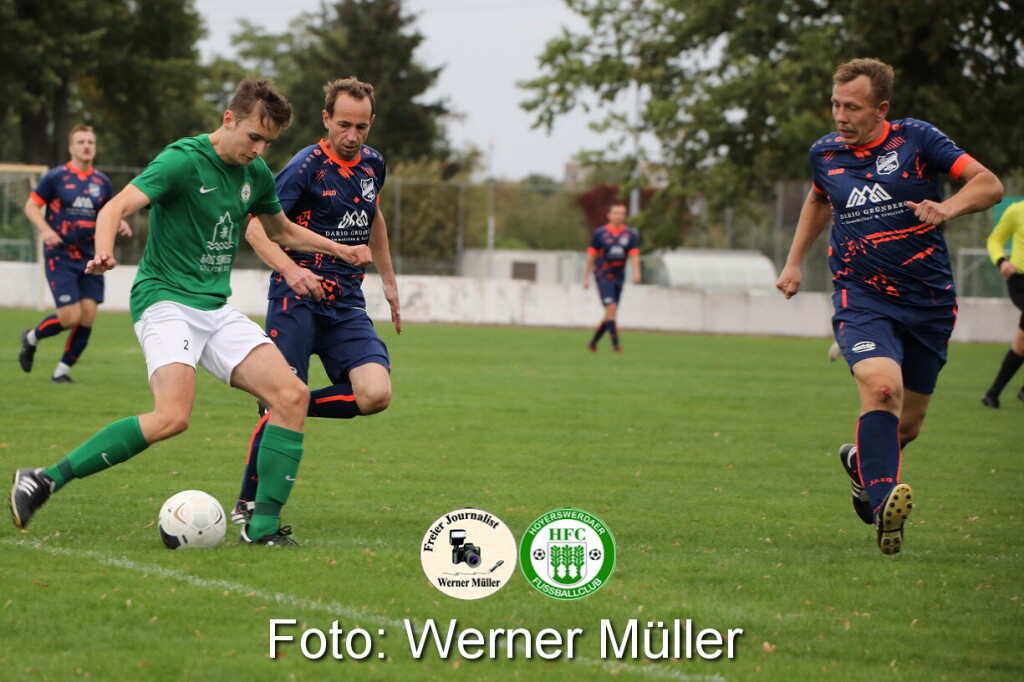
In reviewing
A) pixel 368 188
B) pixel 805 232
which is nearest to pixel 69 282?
pixel 368 188

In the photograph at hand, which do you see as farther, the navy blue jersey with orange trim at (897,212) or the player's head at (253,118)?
the navy blue jersey with orange trim at (897,212)

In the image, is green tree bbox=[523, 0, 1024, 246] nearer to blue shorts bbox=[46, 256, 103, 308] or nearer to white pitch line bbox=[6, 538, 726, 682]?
blue shorts bbox=[46, 256, 103, 308]

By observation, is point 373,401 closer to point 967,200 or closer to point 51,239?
point 967,200

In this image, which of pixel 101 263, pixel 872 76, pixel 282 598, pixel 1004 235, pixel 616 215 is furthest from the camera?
pixel 616 215

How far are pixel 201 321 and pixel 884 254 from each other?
10.2 feet

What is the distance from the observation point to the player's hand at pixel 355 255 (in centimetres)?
590

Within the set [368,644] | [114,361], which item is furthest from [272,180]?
[114,361]

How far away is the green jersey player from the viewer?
5.34 metres

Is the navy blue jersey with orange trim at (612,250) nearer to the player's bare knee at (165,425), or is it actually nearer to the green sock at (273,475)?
the green sock at (273,475)

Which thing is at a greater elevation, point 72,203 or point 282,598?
point 72,203

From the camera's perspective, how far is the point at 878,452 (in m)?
5.70

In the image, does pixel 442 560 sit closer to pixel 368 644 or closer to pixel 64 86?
pixel 368 644

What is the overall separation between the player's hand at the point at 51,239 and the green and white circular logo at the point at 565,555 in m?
8.11

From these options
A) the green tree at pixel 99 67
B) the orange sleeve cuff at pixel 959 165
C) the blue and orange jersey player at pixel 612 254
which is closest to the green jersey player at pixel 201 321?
the orange sleeve cuff at pixel 959 165
